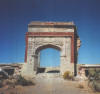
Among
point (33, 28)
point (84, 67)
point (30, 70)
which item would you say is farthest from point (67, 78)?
point (33, 28)

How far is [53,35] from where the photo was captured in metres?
18.4

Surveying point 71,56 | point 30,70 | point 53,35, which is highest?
point 53,35

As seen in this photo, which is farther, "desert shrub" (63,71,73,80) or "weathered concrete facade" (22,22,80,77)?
"weathered concrete facade" (22,22,80,77)

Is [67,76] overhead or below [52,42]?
below

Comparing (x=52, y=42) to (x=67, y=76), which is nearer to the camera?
(x=67, y=76)

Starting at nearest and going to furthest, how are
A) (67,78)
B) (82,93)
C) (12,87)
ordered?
1. (82,93)
2. (12,87)
3. (67,78)

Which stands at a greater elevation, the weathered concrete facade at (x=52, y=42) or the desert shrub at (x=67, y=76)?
the weathered concrete facade at (x=52, y=42)

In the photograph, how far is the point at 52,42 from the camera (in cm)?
1828

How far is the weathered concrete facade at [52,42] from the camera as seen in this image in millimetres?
17859

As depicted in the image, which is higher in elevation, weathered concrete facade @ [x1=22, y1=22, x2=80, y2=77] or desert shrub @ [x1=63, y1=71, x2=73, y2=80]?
weathered concrete facade @ [x1=22, y1=22, x2=80, y2=77]

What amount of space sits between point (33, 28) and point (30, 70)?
4.52 metres

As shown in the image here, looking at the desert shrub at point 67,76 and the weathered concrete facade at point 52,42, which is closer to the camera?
the desert shrub at point 67,76

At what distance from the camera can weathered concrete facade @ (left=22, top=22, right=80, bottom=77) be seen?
17859mm

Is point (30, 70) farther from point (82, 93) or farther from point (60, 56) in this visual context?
point (82, 93)
